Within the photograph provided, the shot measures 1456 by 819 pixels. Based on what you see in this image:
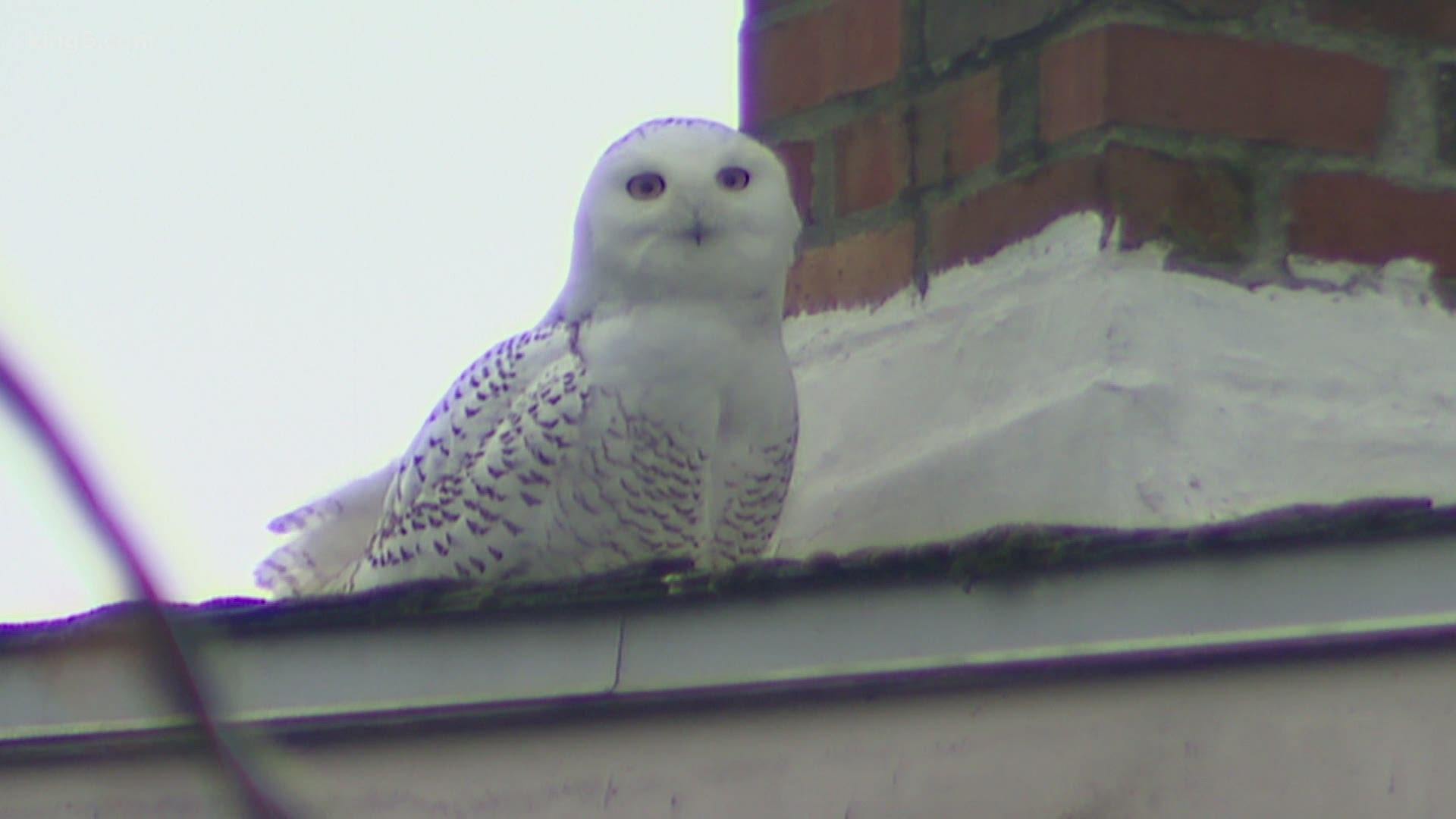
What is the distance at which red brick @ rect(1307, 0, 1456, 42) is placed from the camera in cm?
174

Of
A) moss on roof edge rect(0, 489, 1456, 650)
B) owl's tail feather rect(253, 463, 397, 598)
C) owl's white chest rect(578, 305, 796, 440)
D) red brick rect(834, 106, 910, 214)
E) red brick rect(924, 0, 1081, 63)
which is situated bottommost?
moss on roof edge rect(0, 489, 1456, 650)

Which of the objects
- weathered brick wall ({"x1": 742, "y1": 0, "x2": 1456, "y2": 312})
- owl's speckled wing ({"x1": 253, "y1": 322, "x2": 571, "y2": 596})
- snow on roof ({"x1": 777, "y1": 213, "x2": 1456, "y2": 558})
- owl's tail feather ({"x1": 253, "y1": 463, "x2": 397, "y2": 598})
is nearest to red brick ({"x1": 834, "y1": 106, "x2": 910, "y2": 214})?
weathered brick wall ({"x1": 742, "y1": 0, "x2": 1456, "y2": 312})

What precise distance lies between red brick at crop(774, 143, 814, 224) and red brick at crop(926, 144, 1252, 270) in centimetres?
30

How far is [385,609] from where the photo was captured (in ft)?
4.02

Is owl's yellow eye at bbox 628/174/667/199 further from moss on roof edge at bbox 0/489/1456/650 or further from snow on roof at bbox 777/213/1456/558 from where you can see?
moss on roof edge at bbox 0/489/1456/650

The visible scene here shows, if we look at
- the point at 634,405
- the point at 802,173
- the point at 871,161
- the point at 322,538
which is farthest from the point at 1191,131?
the point at 322,538

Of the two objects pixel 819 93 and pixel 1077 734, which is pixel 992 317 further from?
pixel 1077 734

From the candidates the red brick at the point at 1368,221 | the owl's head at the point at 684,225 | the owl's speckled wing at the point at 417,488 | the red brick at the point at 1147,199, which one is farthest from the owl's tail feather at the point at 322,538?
the red brick at the point at 1368,221

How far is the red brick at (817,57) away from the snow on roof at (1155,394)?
0.29 meters

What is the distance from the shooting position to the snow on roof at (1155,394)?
5.23 feet

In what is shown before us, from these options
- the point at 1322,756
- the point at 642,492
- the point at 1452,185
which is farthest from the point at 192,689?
the point at 1452,185

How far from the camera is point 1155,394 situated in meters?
1.60

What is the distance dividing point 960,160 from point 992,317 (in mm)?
183

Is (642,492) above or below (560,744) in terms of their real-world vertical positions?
above
